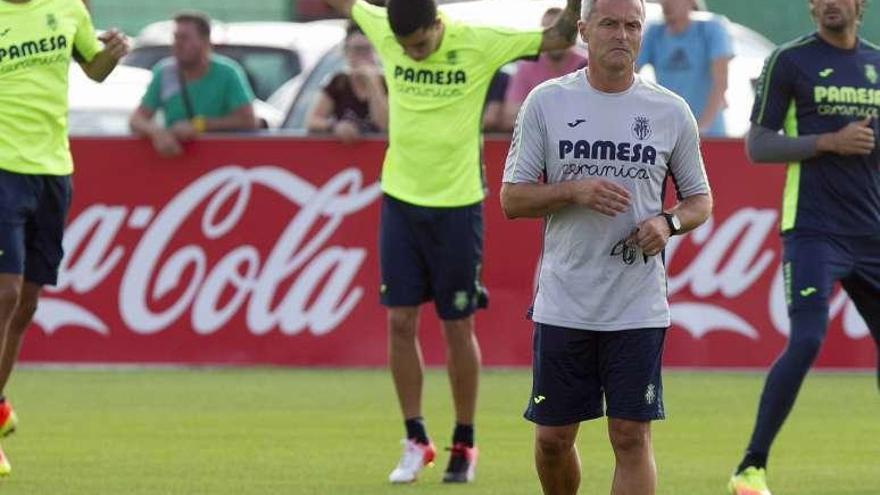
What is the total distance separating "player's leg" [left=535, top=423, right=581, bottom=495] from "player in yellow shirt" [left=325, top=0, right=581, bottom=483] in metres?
2.66

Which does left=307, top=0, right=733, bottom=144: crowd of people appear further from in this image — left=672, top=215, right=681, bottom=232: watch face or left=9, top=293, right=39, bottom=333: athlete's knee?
left=672, top=215, right=681, bottom=232: watch face

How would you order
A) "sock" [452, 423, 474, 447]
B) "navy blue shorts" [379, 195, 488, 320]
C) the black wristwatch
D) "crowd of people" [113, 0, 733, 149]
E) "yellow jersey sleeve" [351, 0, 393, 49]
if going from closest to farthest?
1. the black wristwatch
2. "sock" [452, 423, 474, 447]
3. "navy blue shorts" [379, 195, 488, 320]
4. "yellow jersey sleeve" [351, 0, 393, 49]
5. "crowd of people" [113, 0, 733, 149]

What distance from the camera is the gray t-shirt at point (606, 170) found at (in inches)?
320

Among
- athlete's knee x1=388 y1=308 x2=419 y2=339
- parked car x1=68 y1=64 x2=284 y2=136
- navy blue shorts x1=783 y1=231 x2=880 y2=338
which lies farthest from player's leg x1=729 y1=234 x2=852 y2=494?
parked car x1=68 y1=64 x2=284 y2=136

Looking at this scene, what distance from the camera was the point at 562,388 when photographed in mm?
8391

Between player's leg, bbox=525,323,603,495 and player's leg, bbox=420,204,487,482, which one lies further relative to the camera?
player's leg, bbox=420,204,487,482

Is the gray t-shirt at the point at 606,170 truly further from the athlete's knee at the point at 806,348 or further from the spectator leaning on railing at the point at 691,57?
the spectator leaning on railing at the point at 691,57

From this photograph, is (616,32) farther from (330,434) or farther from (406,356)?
(330,434)

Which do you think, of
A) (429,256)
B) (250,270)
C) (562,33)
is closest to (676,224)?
(562,33)

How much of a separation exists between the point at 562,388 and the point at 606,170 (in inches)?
33.0

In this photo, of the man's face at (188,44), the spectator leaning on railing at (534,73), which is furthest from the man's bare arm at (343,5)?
the man's face at (188,44)

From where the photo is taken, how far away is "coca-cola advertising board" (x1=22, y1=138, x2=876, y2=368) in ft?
52.9

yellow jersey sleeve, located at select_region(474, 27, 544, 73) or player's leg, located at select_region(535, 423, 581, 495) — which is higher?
yellow jersey sleeve, located at select_region(474, 27, 544, 73)

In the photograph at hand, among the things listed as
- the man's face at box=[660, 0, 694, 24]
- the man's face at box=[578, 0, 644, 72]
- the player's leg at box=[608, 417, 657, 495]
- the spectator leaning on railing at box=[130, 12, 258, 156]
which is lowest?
the spectator leaning on railing at box=[130, 12, 258, 156]
